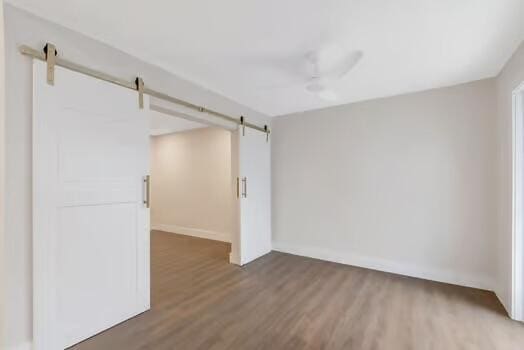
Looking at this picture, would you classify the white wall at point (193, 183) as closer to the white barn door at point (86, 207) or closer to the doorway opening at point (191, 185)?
the doorway opening at point (191, 185)

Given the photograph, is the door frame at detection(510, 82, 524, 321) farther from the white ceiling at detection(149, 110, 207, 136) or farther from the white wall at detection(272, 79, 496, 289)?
the white ceiling at detection(149, 110, 207, 136)

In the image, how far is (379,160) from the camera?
10.8 ft

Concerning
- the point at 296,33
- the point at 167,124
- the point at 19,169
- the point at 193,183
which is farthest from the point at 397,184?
the point at 167,124

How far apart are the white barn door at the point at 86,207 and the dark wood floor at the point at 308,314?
0.25 metres

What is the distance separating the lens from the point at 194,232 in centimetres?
528

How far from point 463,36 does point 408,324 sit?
7.77 feet

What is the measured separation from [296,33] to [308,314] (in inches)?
93.5

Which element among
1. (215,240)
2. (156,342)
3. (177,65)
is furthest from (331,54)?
(215,240)

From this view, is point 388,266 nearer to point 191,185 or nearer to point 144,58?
point 144,58

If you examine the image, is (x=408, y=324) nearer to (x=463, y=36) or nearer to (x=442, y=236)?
(x=442, y=236)

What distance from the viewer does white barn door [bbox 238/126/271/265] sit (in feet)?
11.5

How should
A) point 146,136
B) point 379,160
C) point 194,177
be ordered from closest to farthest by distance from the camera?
point 146,136 → point 379,160 → point 194,177

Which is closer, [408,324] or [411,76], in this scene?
[408,324]

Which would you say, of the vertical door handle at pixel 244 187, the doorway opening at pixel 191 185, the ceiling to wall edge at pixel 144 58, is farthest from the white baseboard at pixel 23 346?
the doorway opening at pixel 191 185
